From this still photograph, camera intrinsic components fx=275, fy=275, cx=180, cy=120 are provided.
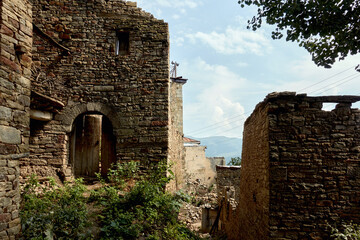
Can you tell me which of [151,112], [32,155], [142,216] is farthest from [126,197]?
[32,155]

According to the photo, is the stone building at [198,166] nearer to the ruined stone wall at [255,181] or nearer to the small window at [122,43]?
the ruined stone wall at [255,181]

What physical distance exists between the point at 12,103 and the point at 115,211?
10.1 ft

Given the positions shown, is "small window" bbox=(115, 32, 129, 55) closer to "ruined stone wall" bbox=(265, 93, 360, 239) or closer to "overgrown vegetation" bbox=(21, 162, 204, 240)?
"overgrown vegetation" bbox=(21, 162, 204, 240)

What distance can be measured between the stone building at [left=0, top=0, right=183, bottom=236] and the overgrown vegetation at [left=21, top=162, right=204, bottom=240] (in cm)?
85

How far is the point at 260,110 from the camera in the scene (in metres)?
5.98

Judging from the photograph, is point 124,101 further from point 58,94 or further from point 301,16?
point 301,16

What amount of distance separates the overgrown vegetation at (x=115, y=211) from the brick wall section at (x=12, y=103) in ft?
2.21

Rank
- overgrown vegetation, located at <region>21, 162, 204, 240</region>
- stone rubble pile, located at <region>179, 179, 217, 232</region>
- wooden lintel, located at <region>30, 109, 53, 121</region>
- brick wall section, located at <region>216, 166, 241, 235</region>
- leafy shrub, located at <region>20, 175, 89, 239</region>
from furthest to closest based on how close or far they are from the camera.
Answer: stone rubble pile, located at <region>179, 179, 217, 232</region> < brick wall section, located at <region>216, 166, 241, 235</region> < wooden lintel, located at <region>30, 109, 53, 121</region> < overgrown vegetation, located at <region>21, 162, 204, 240</region> < leafy shrub, located at <region>20, 175, 89, 239</region>

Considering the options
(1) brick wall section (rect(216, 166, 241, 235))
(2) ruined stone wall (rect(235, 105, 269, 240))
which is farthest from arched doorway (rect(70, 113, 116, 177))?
(1) brick wall section (rect(216, 166, 241, 235))

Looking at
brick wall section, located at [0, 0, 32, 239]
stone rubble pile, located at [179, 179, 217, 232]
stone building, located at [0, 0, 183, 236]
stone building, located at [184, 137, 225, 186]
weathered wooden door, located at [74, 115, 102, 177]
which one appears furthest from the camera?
stone building, located at [184, 137, 225, 186]

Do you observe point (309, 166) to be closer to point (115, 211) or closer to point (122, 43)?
point (115, 211)

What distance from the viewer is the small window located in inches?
324

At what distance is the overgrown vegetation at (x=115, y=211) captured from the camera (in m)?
4.95

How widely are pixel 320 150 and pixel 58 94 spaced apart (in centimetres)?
685
